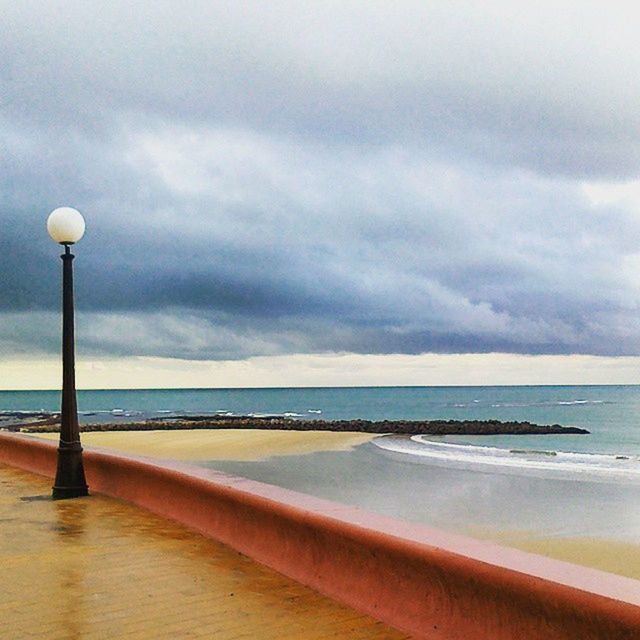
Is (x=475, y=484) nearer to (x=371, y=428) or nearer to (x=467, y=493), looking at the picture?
(x=467, y=493)

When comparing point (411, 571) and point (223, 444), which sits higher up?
point (411, 571)

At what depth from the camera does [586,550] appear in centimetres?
1088

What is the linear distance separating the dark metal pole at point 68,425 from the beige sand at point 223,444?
14869 millimetres

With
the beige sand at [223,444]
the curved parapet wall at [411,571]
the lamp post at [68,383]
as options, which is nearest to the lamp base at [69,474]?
the lamp post at [68,383]

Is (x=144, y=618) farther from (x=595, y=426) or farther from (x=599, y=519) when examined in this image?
(x=595, y=426)

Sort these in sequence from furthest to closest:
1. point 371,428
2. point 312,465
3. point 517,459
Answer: point 371,428
point 517,459
point 312,465

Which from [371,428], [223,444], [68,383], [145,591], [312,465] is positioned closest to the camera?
[145,591]

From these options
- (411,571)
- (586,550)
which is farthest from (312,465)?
(411,571)

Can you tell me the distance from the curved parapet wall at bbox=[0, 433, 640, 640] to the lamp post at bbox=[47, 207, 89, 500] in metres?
2.19

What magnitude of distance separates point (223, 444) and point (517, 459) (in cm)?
1098

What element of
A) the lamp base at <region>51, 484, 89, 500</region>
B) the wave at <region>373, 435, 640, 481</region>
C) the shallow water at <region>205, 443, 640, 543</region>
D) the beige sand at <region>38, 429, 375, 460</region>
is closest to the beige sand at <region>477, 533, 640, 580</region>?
the shallow water at <region>205, 443, 640, 543</region>

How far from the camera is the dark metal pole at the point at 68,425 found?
884 cm

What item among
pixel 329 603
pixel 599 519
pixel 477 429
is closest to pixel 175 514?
pixel 329 603

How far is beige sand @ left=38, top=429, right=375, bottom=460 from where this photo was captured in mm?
26344
